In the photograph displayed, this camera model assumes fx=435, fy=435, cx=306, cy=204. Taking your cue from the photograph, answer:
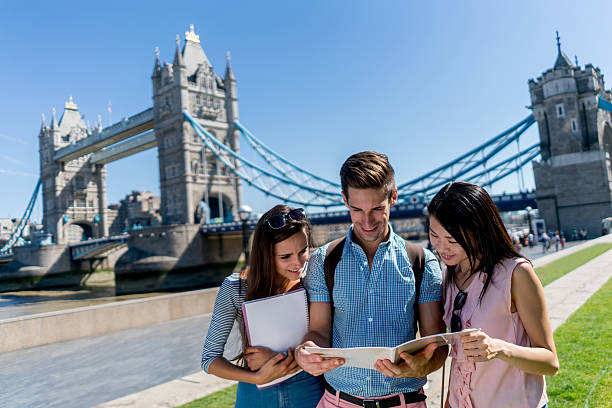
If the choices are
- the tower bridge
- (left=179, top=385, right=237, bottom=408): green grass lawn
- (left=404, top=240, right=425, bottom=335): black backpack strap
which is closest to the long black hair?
(left=404, top=240, right=425, bottom=335): black backpack strap

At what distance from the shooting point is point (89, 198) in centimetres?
4338

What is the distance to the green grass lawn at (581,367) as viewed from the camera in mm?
2480

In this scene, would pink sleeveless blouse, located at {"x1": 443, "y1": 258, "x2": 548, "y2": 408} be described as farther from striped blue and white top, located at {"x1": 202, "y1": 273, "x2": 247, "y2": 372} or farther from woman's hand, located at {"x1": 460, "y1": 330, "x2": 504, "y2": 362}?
striped blue and white top, located at {"x1": 202, "y1": 273, "x2": 247, "y2": 372}

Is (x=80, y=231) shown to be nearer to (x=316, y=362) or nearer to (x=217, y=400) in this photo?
(x=217, y=400)

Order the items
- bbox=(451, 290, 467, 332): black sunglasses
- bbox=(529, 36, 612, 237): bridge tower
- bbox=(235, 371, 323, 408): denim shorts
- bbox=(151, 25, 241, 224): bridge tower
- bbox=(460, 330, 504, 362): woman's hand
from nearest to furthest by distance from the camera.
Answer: bbox=(460, 330, 504, 362): woman's hand → bbox=(451, 290, 467, 332): black sunglasses → bbox=(235, 371, 323, 408): denim shorts → bbox=(529, 36, 612, 237): bridge tower → bbox=(151, 25, 241, 224): bridge tower

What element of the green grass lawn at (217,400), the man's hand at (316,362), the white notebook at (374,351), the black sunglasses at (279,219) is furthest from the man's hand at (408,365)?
the green grass lawn at (217,400)

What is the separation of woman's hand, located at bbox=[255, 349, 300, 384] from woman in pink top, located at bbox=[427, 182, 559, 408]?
1.70 ft

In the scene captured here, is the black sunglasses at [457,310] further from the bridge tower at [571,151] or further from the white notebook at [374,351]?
the bridge tower at [571,151]

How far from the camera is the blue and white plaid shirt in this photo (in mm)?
1337

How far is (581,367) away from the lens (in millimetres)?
2910

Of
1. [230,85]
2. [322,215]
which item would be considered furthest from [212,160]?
[322,215]

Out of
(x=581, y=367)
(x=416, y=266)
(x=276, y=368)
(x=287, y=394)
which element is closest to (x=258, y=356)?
(x=276, y=368)

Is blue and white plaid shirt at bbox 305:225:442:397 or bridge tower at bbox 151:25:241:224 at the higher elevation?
bridge tower at bbox 151:25:241:224

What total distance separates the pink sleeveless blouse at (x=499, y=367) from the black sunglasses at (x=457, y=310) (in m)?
0.02
